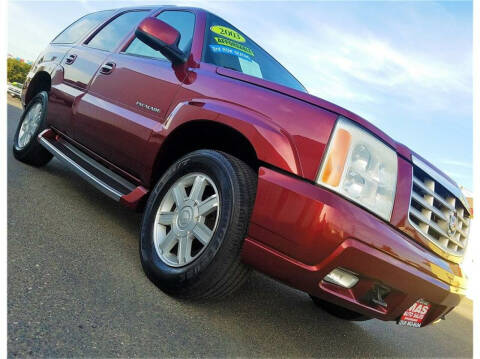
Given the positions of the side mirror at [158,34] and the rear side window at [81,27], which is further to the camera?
the rear side window at [81,27]

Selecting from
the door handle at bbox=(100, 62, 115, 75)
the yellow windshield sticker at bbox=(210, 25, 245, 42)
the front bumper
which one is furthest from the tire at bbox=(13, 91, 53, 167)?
the front bumper

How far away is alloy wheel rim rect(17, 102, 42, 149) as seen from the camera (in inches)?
163

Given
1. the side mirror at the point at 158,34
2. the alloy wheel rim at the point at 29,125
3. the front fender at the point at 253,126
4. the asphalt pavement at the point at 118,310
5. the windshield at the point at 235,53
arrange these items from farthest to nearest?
the alloy wheel rim at the point at 29,125, the windshield at the point at 235,53, the side mirror at the point at 158,34, the front fender at the point at 253,126, the asphalt pavement at the point at 118,310

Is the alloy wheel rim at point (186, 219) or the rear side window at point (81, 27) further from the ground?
the rear side window at point (81, 27)

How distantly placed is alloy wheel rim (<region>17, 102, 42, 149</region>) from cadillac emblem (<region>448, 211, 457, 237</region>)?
3748 mm

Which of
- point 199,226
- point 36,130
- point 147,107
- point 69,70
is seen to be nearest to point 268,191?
point 199,226

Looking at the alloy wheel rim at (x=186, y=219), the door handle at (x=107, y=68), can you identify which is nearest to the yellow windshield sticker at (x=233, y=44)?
the door handle at (x=107, y=68)

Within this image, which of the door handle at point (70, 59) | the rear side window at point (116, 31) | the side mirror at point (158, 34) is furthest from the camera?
the door handle at point (70, 59)

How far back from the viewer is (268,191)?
6.35 ft

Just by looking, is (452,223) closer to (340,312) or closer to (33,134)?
(340,312)

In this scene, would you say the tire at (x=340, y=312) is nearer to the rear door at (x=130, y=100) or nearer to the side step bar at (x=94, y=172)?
the side step bar at (x=94, y=172)

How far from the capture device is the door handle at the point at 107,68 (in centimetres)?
325

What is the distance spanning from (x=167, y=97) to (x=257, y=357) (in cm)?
169

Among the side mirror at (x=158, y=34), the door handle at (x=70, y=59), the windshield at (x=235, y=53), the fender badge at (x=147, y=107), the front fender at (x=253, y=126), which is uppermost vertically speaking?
the windshield at (x=235, y=53)
